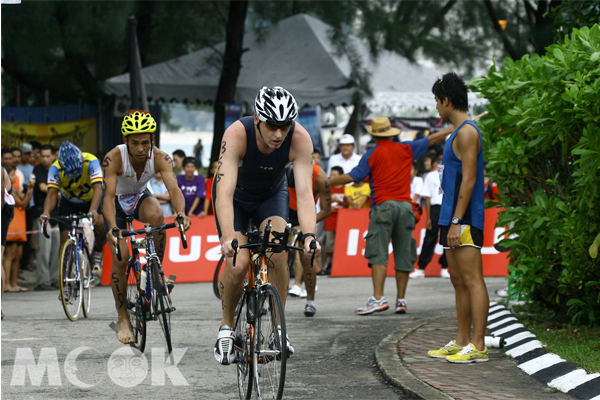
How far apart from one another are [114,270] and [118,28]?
11.4m

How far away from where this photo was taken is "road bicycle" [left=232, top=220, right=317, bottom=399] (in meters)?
4.79

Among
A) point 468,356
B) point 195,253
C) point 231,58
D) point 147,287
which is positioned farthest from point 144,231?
point 231,58

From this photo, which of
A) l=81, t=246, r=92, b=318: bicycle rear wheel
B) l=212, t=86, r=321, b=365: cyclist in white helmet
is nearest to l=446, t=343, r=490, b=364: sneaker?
l=212, t=86, r=321, b=365: cyclist in white helmet

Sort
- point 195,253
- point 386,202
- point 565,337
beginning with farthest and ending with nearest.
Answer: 1. point 195,253
2. point 386,202
3. point 565,337

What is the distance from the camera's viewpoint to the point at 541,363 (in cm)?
608

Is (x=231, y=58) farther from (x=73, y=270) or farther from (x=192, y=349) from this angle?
(x=192, y=349)

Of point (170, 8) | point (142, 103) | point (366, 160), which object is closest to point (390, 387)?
point (366, 160)

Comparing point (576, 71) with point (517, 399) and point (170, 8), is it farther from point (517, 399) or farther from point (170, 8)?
point (170, 8)

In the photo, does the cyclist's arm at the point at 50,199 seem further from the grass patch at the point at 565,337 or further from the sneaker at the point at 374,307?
the grass patch at the point at 565,337

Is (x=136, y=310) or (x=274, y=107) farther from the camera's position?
(x=136, y=310)

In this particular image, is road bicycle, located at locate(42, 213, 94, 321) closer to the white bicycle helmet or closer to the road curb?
the road curb

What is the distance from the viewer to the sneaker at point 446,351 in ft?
21.8

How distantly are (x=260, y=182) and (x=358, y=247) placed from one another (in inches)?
372

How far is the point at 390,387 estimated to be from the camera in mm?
5879
